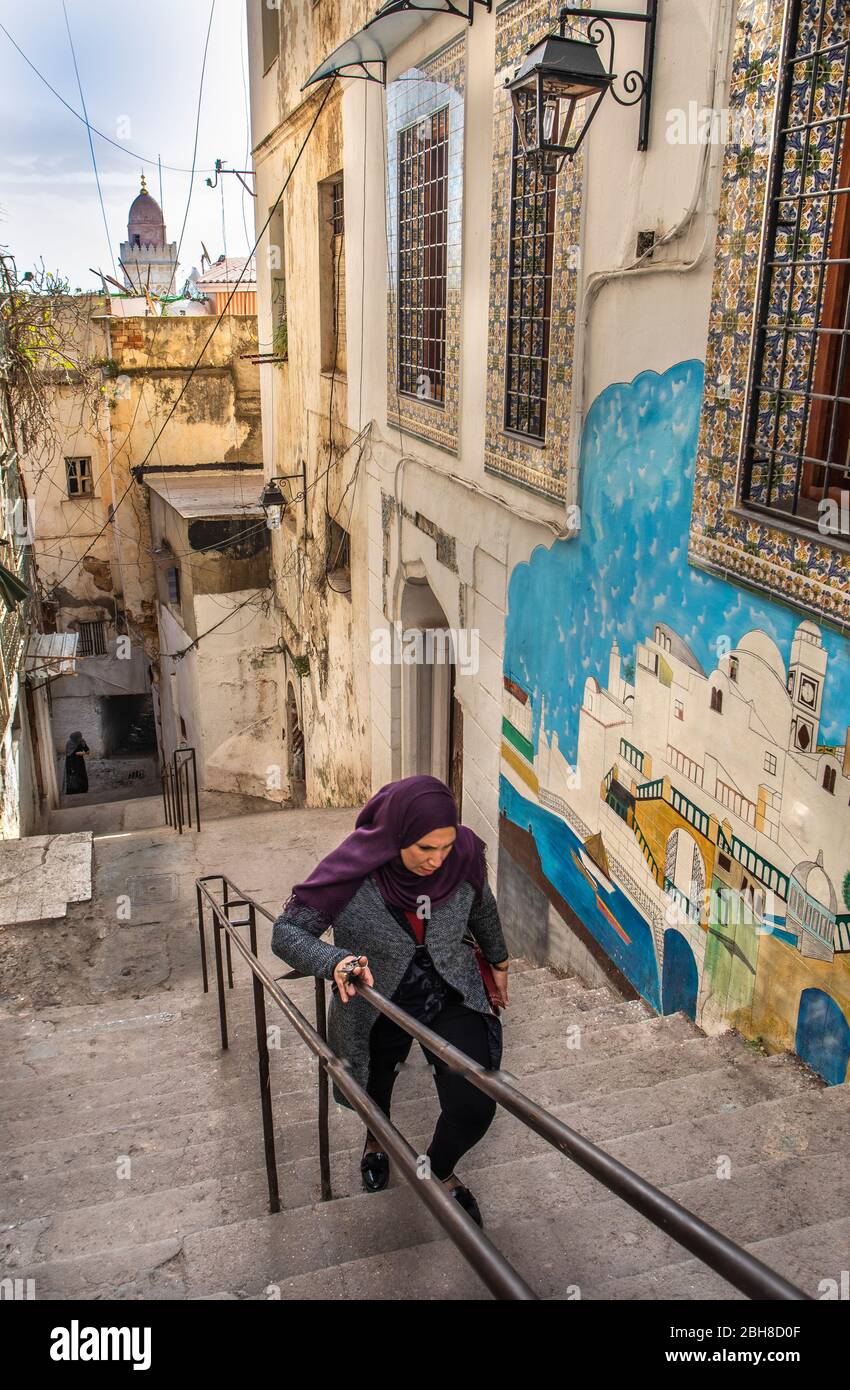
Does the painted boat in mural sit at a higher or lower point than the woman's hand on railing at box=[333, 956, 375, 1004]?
lower

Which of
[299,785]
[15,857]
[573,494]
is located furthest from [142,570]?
[573,494]

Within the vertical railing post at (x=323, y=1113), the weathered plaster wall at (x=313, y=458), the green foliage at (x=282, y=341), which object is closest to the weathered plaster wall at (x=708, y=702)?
the vertical railing post at (x=323, y=1113)

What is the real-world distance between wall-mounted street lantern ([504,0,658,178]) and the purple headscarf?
2.82 m

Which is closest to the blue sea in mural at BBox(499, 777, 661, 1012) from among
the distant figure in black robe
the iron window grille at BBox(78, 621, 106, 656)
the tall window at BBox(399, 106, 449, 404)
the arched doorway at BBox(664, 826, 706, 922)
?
the arched doorway at BBox(664, 826, 706, 922)

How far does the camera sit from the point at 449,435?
7.22 metres

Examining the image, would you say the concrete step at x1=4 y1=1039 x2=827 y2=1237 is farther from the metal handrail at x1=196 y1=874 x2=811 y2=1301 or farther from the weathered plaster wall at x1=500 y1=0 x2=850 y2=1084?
the metal handrail at x1=196 y1=874 x2=811 y2=1301

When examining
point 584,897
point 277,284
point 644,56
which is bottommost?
point 584,897

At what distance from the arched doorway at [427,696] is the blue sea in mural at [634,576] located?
2.90 metres

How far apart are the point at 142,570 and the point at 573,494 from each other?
16.3 meters

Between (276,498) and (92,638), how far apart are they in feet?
31.6

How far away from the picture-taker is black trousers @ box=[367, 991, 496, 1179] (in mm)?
3027

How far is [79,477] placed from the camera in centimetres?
1952

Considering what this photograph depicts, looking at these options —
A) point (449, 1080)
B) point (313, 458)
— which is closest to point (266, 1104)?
point (449, 1080)

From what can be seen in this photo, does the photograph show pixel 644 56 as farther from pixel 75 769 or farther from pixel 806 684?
pixel 75 769
